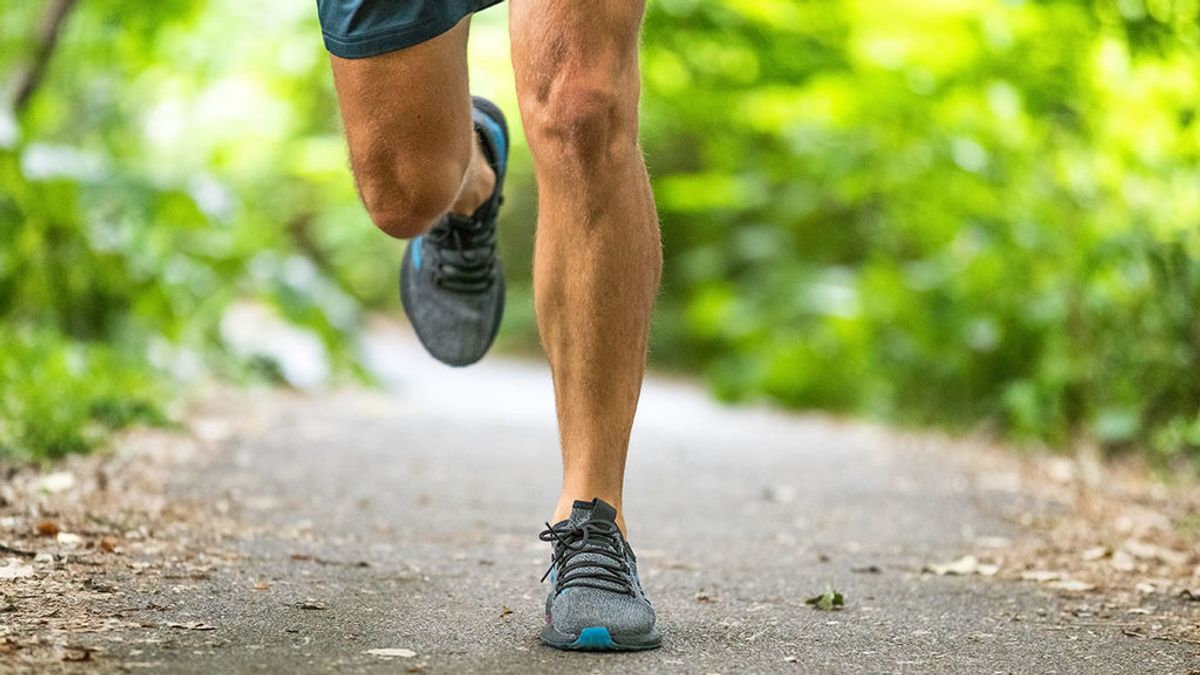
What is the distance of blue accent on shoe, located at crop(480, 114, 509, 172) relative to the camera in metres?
2.95

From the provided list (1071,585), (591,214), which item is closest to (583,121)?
(591,214)

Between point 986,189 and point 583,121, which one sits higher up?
point 986,189

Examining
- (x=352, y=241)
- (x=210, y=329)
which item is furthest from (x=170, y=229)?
(x=352, y=241)

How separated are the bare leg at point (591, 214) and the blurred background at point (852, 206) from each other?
37.4 inches

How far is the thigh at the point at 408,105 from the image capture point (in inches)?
87.2

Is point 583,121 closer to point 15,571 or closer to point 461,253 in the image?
point 461,253

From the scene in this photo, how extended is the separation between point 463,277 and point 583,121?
0.95 metres

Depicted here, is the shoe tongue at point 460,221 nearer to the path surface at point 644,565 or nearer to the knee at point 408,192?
the knee at point 408,192

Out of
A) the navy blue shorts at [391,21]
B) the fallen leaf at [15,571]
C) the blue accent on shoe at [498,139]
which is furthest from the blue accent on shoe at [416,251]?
the fallen leaf at [15,571]

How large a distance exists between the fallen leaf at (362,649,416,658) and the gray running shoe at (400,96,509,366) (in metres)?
1.10

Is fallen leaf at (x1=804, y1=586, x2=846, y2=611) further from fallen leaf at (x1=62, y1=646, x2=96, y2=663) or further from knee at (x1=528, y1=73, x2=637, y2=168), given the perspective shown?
fallen leaf at (x1=62, y1=646, x2=96, y2=663)

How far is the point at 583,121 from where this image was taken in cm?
208

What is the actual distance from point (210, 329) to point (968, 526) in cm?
469

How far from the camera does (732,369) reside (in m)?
10.5
